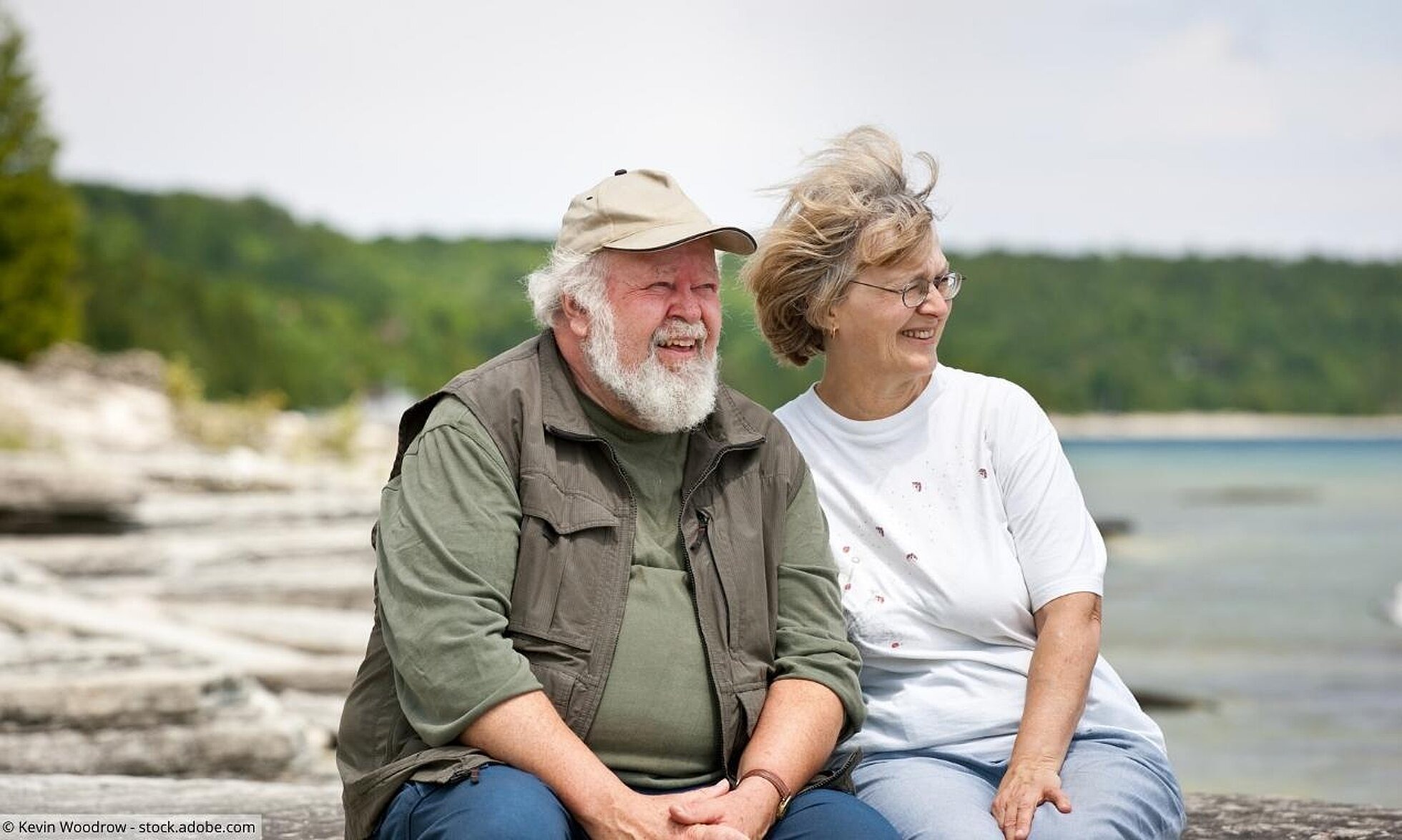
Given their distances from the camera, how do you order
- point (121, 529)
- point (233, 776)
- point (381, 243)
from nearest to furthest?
point (233, 776) < point (121, 529) < point (381, 243)

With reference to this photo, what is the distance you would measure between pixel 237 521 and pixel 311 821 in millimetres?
7058

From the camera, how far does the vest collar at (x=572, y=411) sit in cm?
282

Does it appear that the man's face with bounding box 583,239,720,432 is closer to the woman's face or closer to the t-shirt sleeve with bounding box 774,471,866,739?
the t-shirt sleeve with bounding box 774,471,866,739

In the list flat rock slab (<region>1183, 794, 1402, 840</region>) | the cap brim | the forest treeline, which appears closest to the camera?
the cap brim

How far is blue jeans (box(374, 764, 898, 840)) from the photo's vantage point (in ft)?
7.99

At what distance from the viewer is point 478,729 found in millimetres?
2580

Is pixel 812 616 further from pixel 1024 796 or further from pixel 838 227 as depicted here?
pixel 838 227

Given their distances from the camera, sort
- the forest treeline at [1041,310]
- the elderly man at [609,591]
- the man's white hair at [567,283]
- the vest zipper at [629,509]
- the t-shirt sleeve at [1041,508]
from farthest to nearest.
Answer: the forest treeline at [1041,310] → the t-shirt sleeve at [1041,508] → the man's white hair at [567,283] → the vest zipper at [629,509] → the elderly man at [609,591]

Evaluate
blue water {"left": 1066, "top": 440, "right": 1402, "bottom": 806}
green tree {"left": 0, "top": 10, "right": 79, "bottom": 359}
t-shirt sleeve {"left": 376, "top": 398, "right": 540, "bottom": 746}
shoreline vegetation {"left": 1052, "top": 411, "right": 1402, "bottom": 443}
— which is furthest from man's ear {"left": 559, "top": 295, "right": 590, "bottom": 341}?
shoreline vegetation {"left": 1052, "top": 411, "right": 1402, "bottom": 443}

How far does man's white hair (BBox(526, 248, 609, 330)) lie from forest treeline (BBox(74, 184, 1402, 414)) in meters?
75.5

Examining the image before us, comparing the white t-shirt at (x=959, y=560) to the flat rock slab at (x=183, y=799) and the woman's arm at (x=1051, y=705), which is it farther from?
the flat rock slab at (x=183, y=799)

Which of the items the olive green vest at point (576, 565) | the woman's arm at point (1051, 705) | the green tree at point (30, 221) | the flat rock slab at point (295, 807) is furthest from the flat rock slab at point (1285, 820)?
the green tree at point (30, 221)

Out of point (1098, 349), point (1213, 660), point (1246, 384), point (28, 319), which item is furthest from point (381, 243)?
point (1213, 660)

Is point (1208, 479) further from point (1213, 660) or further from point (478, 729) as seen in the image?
point (478, 729)
